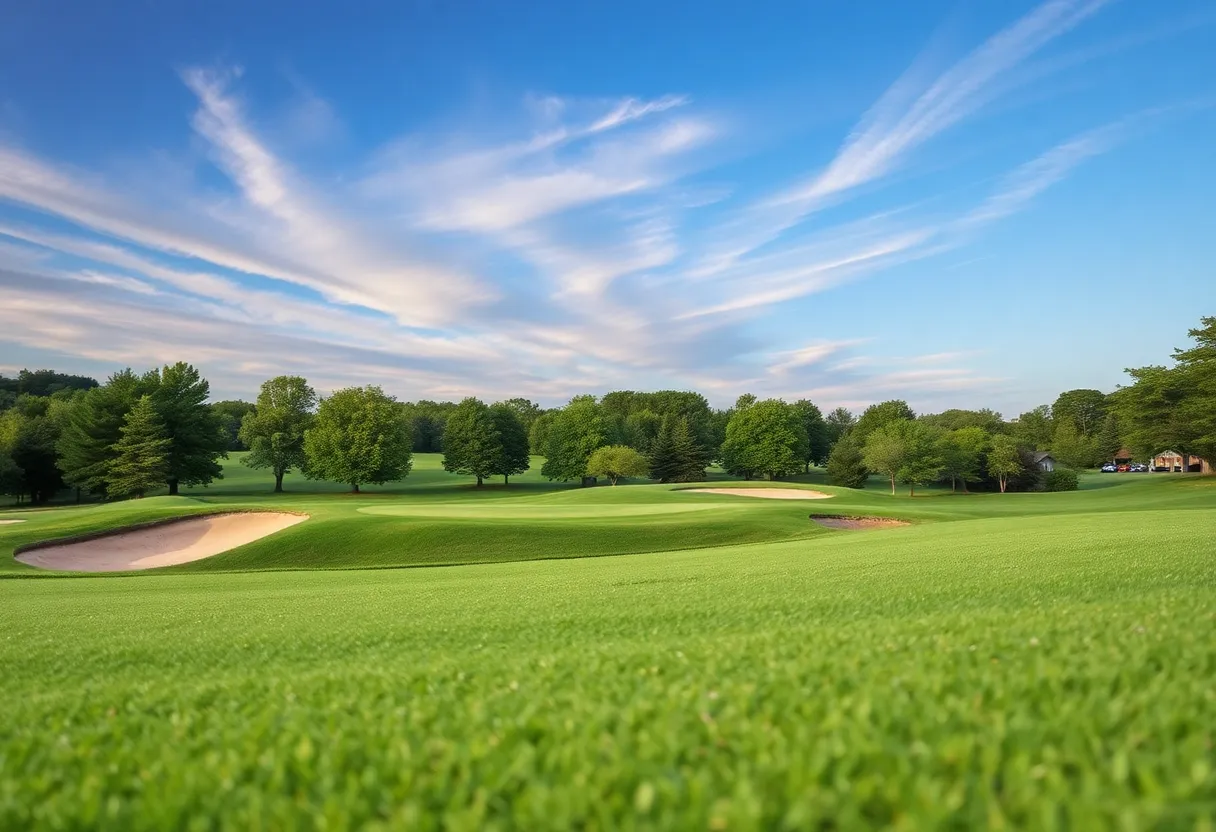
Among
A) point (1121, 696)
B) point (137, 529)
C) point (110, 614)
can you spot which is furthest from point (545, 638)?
point (137, 529)

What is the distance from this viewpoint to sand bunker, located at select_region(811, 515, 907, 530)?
2820 centimetres

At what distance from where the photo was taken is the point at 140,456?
52906 mm

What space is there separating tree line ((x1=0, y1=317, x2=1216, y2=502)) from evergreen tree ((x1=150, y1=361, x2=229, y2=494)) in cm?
11

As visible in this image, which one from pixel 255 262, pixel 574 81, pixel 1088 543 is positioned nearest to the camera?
pixel 1088 543

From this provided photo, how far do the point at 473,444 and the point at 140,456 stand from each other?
27731 mm

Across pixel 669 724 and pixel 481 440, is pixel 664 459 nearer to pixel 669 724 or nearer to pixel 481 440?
pixel 481 440

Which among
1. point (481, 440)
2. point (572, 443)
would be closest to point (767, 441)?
point (572, 443)

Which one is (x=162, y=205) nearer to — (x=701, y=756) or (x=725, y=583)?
(x=725, y=583)

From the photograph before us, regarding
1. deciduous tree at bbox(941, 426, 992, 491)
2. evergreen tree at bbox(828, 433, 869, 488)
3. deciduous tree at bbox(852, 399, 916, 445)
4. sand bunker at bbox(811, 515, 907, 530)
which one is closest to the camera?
sand bunker at bbox(811, 515, 907, 530)

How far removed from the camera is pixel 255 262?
31438 millimetres

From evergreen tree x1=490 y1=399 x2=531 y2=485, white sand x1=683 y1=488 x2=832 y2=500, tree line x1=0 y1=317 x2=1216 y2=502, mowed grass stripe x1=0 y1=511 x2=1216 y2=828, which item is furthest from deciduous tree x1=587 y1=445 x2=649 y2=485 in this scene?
mowed grass stripe x1=0 y1=511 x2=1216 y2=828

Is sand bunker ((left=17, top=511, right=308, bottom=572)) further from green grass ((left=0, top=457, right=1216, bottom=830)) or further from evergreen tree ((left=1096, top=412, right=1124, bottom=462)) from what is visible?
evergreen tree ((left=1096, top=412, right=1124, bottom=462))

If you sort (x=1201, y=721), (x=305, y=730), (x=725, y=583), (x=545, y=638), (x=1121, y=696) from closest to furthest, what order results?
1. (x=1201, y=721)
2. (x=1121, y=696)
3. (x=305, y=730)
4. (x=545, y=638)
5. (x=725, y=583)

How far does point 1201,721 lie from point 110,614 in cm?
1121
